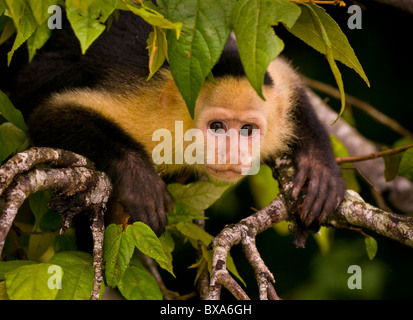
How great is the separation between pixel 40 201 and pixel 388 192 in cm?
285

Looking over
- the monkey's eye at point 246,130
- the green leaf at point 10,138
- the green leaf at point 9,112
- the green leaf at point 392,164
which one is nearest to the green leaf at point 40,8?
the green leaf at point 9,112

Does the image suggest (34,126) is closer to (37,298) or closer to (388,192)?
(37,298)

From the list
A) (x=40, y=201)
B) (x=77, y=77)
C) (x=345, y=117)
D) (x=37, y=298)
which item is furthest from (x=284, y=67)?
(x=37, y=298)

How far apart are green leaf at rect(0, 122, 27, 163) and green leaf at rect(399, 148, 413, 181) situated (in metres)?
1.87

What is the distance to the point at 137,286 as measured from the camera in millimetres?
1899

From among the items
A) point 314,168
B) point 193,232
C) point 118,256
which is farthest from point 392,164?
point 118,256

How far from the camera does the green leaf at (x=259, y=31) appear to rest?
1502 millimetres

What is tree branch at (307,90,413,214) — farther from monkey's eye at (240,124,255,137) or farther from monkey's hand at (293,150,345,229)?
monkey's eye at (240,124,255,137)

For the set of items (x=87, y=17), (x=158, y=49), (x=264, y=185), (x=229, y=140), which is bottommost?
(x=264, y=185)

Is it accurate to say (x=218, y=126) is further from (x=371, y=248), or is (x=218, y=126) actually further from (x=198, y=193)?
(x=371, y=248)

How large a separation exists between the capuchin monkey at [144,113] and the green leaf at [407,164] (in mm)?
331

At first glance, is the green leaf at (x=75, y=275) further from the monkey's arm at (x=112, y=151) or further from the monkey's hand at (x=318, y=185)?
the monkey's hand at (x=318, y=185)

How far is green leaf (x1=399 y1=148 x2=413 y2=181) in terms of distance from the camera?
8.82 ft

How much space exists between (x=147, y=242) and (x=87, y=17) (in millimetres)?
799
